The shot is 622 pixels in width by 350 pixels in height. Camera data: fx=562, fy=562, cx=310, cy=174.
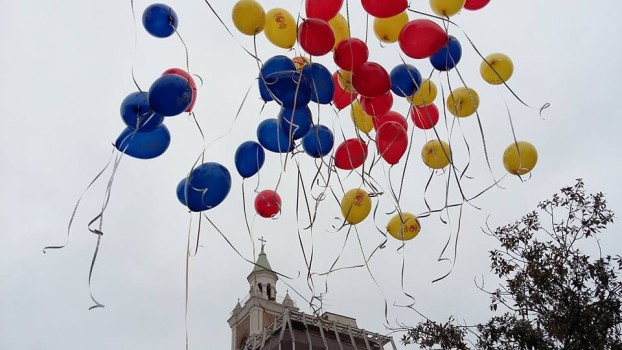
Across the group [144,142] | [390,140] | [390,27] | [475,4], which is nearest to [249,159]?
[144,142]

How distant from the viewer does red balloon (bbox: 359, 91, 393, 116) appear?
4.55 meters

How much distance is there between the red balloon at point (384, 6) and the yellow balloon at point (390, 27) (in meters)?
0.57

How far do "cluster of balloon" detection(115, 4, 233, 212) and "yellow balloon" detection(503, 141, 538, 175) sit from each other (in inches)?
93.7

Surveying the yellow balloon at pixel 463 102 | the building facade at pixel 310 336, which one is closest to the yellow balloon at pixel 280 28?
the yellow balloon at pixel 463 102

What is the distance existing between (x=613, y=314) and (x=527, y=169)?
262 centimetres

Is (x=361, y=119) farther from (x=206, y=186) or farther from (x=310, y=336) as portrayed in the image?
(x=310, y=336)

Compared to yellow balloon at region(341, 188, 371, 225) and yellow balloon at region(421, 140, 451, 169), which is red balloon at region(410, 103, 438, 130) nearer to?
yellow balloon at region(421, 140, 451, 169)

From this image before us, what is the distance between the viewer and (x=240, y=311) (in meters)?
37.0

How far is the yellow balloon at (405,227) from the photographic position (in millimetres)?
5109

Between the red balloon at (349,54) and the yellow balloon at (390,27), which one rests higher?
the yellow balloon at (390,27)

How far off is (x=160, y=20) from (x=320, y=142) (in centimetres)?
159

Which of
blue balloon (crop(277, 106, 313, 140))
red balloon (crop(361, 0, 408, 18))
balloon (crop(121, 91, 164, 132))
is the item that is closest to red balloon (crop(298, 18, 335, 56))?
red balloon (crop(361, 0, 408, 18))

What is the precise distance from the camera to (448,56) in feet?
14.7

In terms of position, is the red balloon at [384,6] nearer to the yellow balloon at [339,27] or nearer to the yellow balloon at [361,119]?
the yellow balloon at [339,27]
